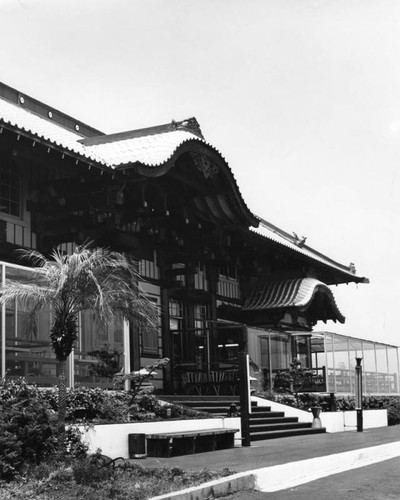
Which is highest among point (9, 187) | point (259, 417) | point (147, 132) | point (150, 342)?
point (147, 132)

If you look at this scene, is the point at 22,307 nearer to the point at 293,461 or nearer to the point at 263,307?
the point at 293,461

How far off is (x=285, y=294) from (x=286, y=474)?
17286 mm

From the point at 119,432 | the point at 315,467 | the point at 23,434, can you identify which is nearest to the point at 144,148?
the point at 119,432

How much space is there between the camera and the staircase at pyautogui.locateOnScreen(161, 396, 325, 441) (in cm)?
2034

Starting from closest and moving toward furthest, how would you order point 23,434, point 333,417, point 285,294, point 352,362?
1. point 23,434
2. point 333,417
3. point 352,362
4. point 285,294

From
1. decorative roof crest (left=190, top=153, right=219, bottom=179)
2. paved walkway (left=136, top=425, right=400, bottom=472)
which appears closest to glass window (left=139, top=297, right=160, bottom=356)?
decorative roof crest (left=190, top=153, right=219, bottom=179)

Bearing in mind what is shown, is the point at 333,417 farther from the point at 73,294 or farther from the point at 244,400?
the point at 73,294

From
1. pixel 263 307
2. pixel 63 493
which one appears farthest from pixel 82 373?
pixel 263 307

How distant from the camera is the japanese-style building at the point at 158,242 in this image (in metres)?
17.6

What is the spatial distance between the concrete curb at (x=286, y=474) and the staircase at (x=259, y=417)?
160 inches

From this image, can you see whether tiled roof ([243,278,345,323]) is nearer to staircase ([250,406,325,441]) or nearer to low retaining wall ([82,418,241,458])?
staircase ([250,406,325,441])

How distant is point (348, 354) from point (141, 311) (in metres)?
16.2

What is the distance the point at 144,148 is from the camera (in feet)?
68.7

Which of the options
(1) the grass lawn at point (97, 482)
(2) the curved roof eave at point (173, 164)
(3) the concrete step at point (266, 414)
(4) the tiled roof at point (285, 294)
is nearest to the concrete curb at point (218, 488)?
(1) the grass lawn at point (97, 482)
